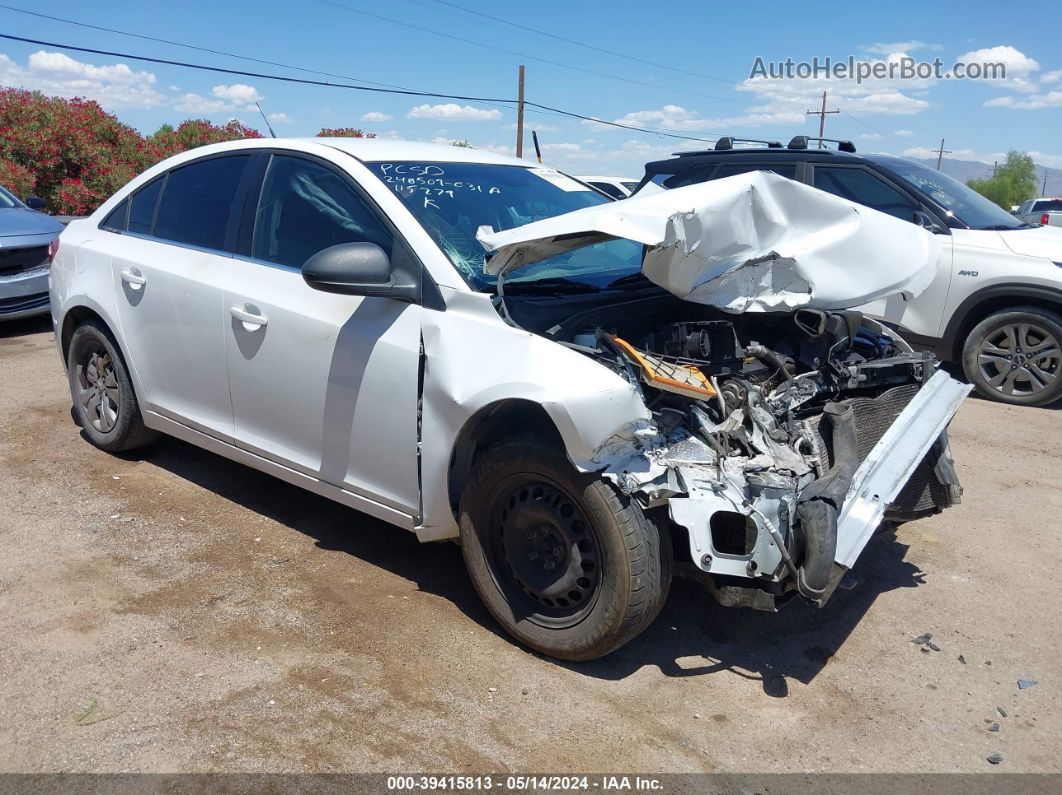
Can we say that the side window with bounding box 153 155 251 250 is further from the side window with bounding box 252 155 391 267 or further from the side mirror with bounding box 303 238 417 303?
the side mirror with bounding box 303 238 417 303

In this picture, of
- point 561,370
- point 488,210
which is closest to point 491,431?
point 561,370

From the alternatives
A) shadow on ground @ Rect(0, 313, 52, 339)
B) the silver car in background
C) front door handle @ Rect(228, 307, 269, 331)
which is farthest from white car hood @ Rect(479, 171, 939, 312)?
shadow on ground @ Rect(0, 313, 52, 339)

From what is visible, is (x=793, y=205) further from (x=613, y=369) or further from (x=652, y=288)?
(x=613, y=369)

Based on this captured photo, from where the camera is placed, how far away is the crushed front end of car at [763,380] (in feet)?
9.87

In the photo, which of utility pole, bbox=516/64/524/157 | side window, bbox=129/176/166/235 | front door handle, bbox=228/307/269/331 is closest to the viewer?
front door handle, bbox=228/307/269/331

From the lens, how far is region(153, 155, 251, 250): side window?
4363 mm

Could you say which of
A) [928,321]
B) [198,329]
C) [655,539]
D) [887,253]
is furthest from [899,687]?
[928,321]

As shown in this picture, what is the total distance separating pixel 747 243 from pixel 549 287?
33.0 inches

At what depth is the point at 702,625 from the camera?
12.2 feet

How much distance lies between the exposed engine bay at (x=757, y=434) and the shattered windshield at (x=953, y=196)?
13.2 ft

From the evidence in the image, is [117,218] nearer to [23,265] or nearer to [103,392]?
[103,392]

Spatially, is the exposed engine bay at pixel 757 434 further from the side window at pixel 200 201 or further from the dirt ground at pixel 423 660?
the side window at pixel 200 201

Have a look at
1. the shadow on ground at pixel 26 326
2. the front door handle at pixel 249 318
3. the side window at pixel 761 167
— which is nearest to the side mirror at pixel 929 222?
the side window at pixel 761 167

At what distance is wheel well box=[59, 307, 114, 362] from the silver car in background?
4.16 m
